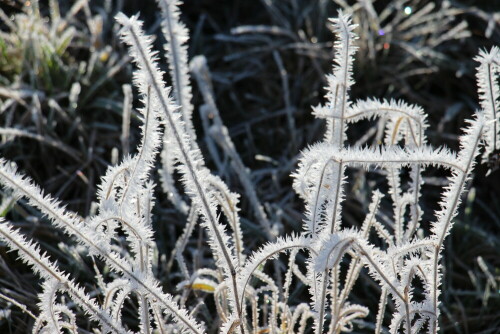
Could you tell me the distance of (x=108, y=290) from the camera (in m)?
1.16

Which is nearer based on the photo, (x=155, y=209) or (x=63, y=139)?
(x=155, y=209)

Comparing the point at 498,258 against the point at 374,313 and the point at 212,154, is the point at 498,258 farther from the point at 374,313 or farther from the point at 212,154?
the point at 212,154

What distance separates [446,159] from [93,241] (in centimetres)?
60

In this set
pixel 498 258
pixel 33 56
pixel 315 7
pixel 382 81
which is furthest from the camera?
pixel 315 7

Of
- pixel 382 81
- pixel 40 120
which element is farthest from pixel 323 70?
pixel 40 120

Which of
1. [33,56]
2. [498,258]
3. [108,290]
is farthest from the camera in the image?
[33,56]

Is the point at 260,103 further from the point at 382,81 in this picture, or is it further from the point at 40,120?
the point at 40,120

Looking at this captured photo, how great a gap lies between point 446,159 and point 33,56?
5.56 feet

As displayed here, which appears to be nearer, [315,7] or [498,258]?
[498,258]

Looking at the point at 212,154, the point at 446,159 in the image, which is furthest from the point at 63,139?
the point at 446,159

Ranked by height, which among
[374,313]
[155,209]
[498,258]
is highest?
[155,209]

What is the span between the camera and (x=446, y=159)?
923mm

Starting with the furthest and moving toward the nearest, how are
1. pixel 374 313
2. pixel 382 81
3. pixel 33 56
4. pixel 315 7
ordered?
1. pixel 315 7
2. pixel 382 81
3. pixel 33 56
4. pixel 374 313

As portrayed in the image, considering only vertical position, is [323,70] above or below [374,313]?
above
